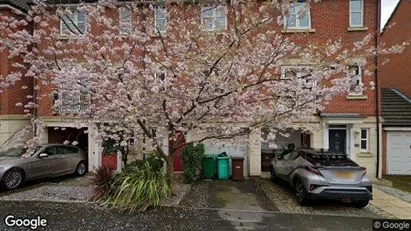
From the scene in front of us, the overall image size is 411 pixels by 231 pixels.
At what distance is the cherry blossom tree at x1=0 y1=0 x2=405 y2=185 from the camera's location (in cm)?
593

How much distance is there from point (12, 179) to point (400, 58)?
20469 millimetres

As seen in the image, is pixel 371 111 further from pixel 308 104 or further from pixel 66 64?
pixel 66 64

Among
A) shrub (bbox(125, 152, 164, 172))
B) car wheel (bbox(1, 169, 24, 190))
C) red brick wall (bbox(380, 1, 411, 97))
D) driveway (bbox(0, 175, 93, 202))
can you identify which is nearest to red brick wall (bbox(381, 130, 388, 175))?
red brick wall (bbox(380, 1, 411, 97))

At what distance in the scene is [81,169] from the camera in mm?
12102

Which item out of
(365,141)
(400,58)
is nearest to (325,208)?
(365,141)

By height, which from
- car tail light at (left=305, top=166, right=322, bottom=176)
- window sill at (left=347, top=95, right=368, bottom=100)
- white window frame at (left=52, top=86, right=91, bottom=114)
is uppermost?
window sill at (left=347, top=95, right=368, bottom=100)

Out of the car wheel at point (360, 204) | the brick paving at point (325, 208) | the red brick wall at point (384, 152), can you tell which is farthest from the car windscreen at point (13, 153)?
the red brick wall at point (384, 152)

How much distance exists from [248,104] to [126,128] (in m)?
3.49

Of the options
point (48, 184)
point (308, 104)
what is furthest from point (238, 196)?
point (48, 184)

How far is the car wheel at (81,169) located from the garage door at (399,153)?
14124mm

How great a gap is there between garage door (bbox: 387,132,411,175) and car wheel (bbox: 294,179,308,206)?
7874 mm

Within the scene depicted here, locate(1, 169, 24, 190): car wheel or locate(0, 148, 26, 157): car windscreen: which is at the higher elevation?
locate(0, 148, 26, 157): car windscreen

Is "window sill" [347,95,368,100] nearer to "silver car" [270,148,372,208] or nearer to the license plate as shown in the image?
"silver car" [270,148,372,208]

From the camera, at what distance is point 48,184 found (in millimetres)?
9938
